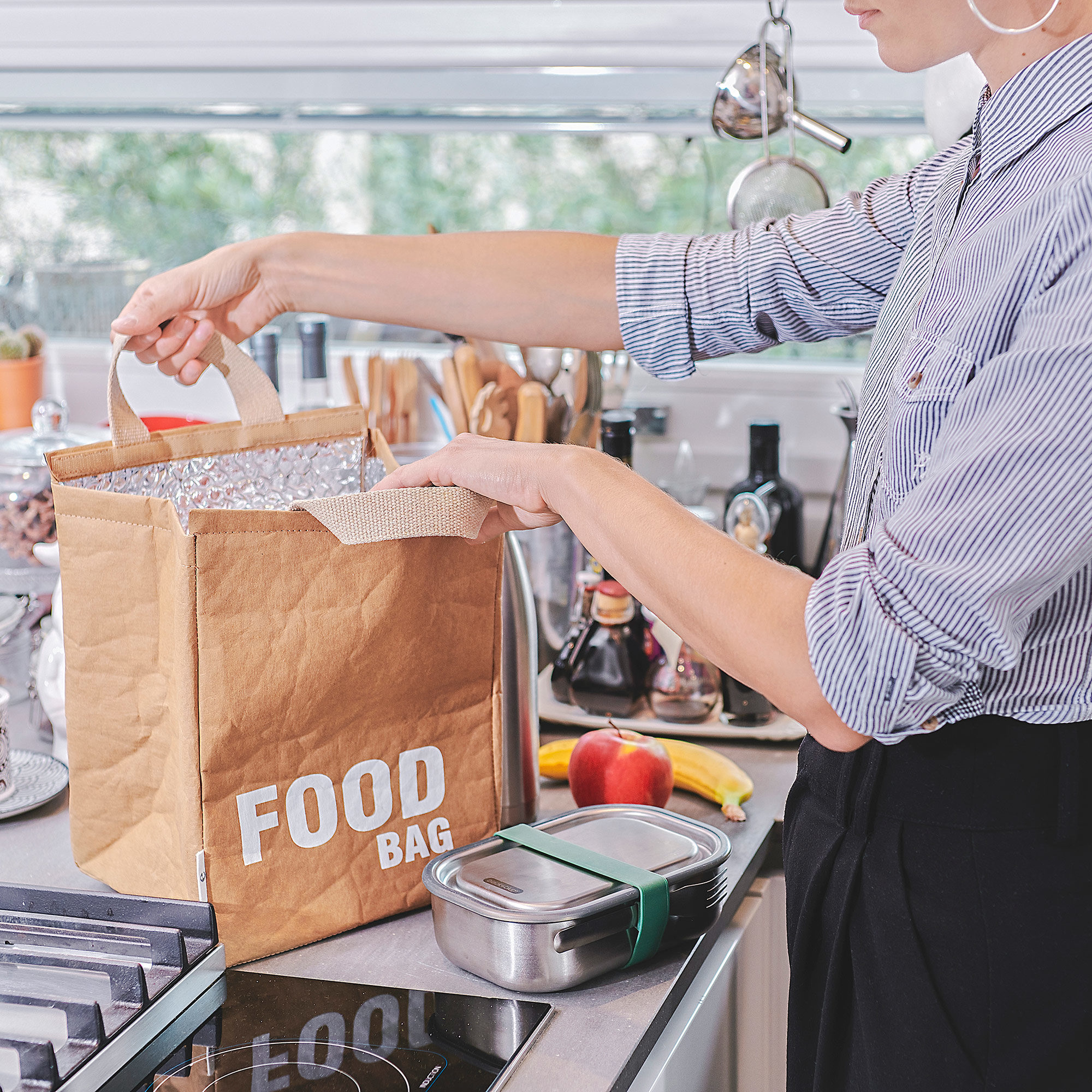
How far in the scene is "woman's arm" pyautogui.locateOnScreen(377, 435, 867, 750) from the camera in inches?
25.7

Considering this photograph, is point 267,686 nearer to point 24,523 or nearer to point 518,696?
point 518,696

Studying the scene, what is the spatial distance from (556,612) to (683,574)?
35.2 inches

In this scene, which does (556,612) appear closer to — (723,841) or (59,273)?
(723,841)

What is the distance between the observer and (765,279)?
102cm

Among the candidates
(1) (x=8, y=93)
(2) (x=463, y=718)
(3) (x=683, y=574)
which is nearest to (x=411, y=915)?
(2) (x=463, y=718)

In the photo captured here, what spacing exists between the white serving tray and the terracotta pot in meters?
1.14

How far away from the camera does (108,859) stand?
0.94 m

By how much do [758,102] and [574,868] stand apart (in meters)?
0.93

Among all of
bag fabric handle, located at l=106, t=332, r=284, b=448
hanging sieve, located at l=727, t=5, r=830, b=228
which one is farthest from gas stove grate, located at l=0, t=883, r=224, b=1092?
hanging sieve, located at l=727, t=5, r=830, b=228

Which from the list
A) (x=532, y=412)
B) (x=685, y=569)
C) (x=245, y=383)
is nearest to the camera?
(x=685, y=569)

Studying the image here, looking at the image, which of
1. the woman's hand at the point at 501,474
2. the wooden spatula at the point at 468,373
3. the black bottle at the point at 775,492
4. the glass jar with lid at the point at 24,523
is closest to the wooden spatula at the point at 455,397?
the wooden spatula at the point at 468,373

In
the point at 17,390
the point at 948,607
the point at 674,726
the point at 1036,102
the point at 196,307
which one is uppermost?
the point at 1036,102

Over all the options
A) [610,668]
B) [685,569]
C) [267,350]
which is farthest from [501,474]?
[267,350]

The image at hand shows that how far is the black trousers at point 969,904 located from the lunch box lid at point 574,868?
141 millimetres
